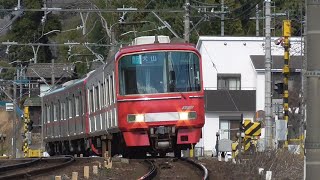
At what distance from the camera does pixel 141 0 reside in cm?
6612

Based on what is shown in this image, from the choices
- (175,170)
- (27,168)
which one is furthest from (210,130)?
(175,170)

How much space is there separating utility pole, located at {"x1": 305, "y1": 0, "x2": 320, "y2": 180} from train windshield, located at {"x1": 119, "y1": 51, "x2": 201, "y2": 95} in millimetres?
12951

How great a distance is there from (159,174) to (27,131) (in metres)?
30.4

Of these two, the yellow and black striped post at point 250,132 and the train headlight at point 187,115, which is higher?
the train headlight at point 187,115

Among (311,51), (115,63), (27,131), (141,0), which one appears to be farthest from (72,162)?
(141,0)

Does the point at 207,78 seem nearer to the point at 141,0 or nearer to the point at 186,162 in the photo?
the point at 141,0

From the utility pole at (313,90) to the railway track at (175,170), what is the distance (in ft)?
24.6

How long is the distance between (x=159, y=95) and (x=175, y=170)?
2767mm

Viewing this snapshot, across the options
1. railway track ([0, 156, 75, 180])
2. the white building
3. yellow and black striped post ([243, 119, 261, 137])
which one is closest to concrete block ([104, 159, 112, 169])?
railway track ([0, 156, 75, 180])

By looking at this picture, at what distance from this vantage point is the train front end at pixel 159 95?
708 inches

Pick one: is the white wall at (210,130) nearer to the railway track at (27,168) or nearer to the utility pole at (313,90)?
the railway track at (27,168)

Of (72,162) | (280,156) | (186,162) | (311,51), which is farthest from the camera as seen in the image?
(72,162)

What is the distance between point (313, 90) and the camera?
509 centimetres

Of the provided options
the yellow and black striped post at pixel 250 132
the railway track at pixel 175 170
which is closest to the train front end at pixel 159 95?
the railway track at pixel 175 170
